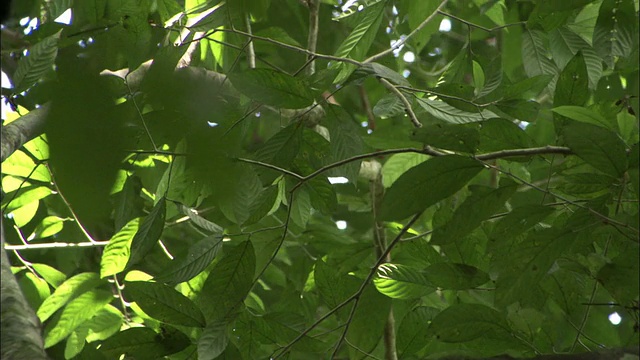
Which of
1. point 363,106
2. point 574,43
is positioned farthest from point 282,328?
point 363,106

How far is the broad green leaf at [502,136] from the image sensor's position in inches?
50.8

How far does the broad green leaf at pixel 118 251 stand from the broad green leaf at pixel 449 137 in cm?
72

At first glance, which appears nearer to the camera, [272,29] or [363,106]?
[272,29]

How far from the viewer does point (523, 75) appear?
2.70 m

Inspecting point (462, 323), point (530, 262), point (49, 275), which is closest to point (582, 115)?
point (530, 262)

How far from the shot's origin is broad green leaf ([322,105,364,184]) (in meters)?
1.45

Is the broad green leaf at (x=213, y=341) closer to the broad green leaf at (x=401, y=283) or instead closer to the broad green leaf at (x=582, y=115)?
the broad green leaf at (x=401, y=283)

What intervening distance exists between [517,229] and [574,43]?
818mm

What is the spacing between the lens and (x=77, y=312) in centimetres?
188

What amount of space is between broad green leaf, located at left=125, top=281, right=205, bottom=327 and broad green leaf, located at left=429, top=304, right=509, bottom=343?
0.42 m

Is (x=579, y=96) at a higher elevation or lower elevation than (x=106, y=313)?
higher

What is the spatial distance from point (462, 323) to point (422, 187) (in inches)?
10.9

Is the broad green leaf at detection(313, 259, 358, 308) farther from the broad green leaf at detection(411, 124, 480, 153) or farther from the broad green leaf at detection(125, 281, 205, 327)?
the broad green leaf at detection(411, 124, 480, 153)

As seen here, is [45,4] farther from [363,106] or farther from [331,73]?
[363,106]
